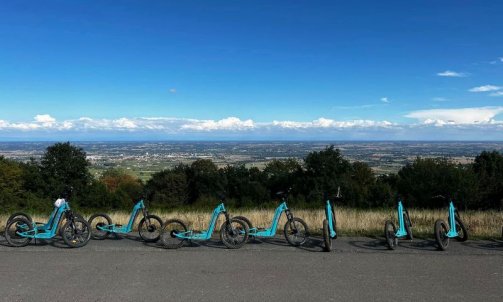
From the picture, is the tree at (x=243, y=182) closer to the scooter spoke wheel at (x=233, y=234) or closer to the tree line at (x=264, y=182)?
the tree line at (x=264, y=182)

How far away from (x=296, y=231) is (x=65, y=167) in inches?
1818

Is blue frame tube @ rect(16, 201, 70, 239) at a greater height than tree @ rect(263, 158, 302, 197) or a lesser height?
greater

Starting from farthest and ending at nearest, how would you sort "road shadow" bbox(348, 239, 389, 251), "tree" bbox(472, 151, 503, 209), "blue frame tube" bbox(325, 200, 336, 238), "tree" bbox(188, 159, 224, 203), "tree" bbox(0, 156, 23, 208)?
"tree" bbox(188, 159, 224, 203) → "tree" bbox(472, 151, 503, 209) → "tree" bbox(0, 156, 23, 208) → "blue frame tube" bbox(325, 200, 336, 238) → "road shadow" bbox(348, 239, 389, 251)

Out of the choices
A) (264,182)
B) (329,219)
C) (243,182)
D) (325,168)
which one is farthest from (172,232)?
(264,182)

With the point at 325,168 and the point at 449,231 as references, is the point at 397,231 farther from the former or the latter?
the point at 325,168

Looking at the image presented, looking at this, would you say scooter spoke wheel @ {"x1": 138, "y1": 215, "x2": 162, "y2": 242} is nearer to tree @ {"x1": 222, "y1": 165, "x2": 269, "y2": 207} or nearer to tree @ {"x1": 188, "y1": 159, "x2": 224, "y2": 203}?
tree @ {"x1": 222, "y1": 165, "x2": 269, "y2": 207}

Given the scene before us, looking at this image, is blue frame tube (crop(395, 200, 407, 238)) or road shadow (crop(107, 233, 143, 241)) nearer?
blue frame tube (crop(395, 200, 407, 238))

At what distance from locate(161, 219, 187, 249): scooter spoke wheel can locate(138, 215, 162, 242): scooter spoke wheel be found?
0.31 metres

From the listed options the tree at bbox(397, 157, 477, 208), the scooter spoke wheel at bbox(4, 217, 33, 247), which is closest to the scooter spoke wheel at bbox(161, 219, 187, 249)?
the scooter spoke wheel at bbox(4, 217, 33, 247)

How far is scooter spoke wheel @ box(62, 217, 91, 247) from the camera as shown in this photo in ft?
24.0

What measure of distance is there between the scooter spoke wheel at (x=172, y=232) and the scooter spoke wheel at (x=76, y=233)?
1.30 meters

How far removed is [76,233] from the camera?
24.3 feet

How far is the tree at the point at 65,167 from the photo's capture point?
1870 inches

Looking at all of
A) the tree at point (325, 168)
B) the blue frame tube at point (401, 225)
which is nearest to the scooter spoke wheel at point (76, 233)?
the blue frame tube at point (401, 225)
